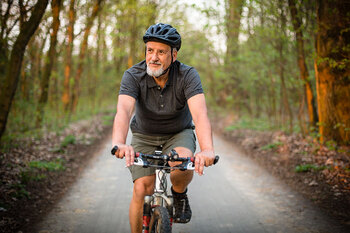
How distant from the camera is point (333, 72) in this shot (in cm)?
723

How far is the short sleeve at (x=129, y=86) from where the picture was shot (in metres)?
3.31

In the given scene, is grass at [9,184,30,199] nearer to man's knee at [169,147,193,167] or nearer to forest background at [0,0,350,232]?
forest background at [0,0,350,232]

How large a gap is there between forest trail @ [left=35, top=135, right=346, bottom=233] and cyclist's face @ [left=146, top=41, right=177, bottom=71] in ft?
7.21

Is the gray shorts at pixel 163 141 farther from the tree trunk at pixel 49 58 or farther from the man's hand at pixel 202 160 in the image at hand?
the tree trunk at pixel 49 58

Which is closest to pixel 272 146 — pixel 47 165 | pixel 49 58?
pixel 47 165

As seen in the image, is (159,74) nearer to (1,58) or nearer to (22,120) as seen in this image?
(1,58)

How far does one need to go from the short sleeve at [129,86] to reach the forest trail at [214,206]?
188 centimetres

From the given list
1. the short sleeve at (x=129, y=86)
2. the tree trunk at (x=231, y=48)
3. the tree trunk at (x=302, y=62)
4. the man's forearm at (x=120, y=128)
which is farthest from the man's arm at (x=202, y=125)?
the tree trunk at (x=231, y=48)

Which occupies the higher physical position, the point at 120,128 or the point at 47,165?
the point at 120,128

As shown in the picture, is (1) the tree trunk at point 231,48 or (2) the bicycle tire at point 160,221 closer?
(2) the bicycle tire at point 160,221

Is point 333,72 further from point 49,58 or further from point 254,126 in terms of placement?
point 49,58

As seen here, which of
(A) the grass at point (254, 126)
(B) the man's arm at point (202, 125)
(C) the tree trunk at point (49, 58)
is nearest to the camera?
(B) the man's arm at point (202, 125)

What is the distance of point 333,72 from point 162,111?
5377 millimetres

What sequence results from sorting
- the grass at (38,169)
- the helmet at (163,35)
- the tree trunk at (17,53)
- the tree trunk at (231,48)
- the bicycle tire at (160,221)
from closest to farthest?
the bicycle tire at (160,221)
the helmet at (163,35)
the grass at (38,169)
the tree trunk at (17,53)
the tree trunk at (231,48)
